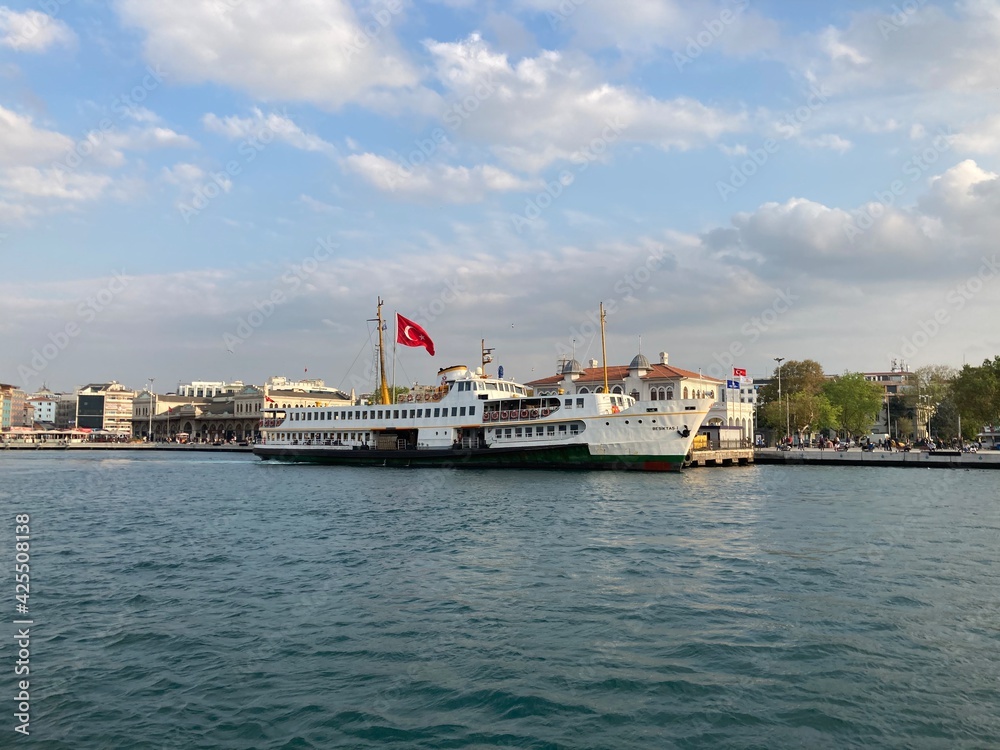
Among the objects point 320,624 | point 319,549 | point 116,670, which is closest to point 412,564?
point 319,549

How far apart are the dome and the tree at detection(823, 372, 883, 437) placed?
24782mm

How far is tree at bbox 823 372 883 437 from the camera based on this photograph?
3430 inches

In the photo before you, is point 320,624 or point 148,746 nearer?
point 148,746

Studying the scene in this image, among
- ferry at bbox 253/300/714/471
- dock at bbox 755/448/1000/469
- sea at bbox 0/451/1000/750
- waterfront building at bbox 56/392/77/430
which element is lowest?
sea at bbox 0/451/1000/750

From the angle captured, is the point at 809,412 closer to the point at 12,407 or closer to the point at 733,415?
the point at 733,415

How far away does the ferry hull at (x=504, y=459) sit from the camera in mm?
45656

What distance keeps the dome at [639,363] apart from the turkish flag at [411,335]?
33938 mm

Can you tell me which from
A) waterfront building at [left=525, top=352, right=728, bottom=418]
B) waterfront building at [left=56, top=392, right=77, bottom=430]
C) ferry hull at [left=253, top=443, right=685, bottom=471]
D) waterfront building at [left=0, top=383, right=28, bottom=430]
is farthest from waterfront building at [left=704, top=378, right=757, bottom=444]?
waterfront building at [left=56, top=392, right=77, bottom=430]

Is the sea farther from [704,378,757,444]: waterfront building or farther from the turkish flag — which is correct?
[704,378,757,444]: waterfront building

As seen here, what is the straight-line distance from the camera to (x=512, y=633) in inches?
448

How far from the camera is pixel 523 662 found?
10109 millimetres

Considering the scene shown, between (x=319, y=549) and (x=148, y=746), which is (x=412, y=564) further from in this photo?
(x=148, y=746)

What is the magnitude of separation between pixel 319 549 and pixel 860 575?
12.8 m

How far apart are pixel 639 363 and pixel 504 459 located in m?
35.8
